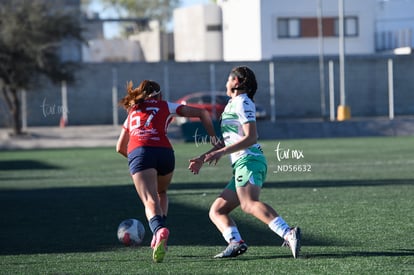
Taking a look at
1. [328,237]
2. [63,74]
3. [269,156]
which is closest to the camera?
[328,237]

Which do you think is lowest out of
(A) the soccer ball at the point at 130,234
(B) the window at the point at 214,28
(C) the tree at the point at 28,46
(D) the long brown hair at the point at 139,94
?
(A) the soccer ball at the point at 130,234

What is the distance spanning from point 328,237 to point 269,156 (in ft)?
59.9

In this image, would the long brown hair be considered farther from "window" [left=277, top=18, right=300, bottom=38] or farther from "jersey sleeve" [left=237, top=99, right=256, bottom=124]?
"window" [left=277, top=18, right=300, bottom=38]

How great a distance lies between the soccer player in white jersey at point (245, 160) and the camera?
923cm

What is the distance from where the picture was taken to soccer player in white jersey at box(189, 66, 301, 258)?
9227 millimetres

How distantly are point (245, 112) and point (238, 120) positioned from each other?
133 mm

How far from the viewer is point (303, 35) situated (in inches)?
2491

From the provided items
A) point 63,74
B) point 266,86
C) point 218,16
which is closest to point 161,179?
point 63,74

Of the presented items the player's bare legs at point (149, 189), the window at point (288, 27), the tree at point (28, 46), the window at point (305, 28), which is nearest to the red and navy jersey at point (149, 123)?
the player's bare legs at point (149, 189)

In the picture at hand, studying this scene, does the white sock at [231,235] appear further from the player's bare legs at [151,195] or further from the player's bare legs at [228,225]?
the player's bare legs at [151,195]

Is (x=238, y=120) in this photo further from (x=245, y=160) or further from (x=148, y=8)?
(x=148, y=8)

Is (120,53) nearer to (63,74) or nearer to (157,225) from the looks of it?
(63,74)

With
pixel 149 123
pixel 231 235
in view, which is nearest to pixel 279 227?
pixel 231 235

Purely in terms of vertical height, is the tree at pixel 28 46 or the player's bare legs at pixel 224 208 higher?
the tree at pixel 28 46
